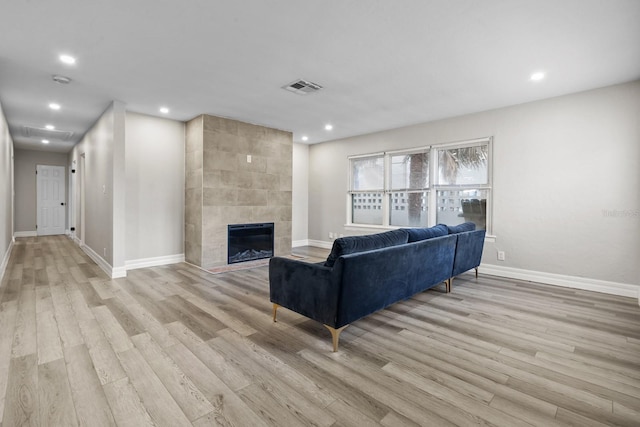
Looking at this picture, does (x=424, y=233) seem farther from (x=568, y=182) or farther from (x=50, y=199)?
(x=50, y=199)

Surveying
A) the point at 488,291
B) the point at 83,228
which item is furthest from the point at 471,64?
the point at 83,228

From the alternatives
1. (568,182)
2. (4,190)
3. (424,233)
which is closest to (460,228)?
(424,233)

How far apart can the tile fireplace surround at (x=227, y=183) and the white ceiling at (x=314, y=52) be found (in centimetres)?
69

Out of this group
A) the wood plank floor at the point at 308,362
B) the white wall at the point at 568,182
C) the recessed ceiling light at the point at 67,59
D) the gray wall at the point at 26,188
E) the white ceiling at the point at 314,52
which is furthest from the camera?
the gray wall at the point at 26,188

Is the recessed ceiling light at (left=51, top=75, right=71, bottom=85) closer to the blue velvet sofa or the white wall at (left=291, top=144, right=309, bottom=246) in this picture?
the blue velvet sofa

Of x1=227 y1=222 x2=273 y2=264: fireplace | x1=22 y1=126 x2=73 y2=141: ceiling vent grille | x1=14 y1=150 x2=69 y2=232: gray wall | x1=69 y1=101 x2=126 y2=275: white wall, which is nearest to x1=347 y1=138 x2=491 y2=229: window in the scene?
x1=227 y1=222 x2=273 y2=264: fireplace

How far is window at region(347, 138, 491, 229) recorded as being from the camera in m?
4.91

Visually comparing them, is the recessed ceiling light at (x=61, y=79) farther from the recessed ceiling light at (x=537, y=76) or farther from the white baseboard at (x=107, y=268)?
the recessed ceiling light at (x=537, y=76)

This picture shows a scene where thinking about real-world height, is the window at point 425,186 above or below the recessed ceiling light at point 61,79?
below

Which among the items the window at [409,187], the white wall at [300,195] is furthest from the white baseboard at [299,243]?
→ the window at [409,187]

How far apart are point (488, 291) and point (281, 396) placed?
3.16 meters

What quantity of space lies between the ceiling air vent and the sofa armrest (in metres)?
2.18

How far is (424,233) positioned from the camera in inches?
134

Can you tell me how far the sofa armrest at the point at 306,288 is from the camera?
2307 mm
